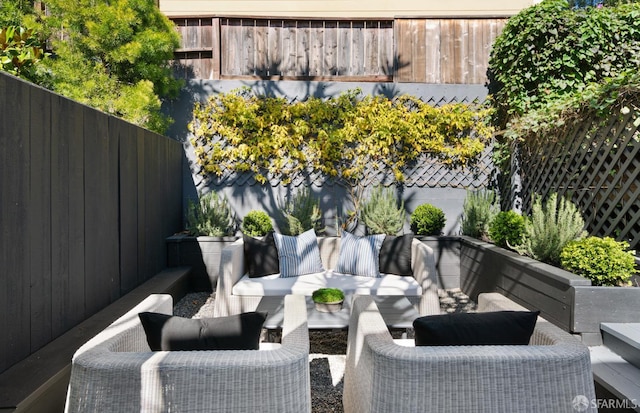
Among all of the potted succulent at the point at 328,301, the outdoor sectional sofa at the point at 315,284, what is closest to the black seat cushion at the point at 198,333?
the potted succulent at the point at 328,301

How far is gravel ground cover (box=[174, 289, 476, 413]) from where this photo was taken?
246 centimetres

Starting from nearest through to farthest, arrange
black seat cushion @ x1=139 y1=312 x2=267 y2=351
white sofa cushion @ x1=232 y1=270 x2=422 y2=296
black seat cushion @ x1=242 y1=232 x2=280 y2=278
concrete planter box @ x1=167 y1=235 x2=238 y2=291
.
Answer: black seat cushion @ x1=139 y1=312 x2=267 y2=351 → white sofa cushion @ x1=232 y1=270 x2=422 y2=296 → black seat cushion @ x1=242 y1=232 x2=280 y2=278 → concrete planter box @ x1=167 y1=235 x2=238 y2=291

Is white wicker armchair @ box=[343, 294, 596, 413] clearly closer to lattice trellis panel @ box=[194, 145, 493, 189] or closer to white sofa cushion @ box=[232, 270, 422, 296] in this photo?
white sofa cushion @ box=[232, 270, 422, 296]

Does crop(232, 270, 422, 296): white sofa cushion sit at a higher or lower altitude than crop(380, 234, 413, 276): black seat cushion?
lower

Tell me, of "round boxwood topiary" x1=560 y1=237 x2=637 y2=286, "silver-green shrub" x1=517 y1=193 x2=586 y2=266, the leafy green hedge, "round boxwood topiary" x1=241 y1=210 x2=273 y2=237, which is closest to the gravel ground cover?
"round boxwood topiary" x1=241 y1=210 x2=273 y2=237

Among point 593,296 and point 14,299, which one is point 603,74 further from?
point 14,299

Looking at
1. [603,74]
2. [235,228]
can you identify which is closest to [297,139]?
[235,228]

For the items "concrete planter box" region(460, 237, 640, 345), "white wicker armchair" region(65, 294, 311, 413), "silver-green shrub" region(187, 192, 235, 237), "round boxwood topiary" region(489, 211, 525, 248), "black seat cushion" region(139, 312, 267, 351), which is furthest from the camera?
"silver-green shrub" region(187, 192, 235, 237)

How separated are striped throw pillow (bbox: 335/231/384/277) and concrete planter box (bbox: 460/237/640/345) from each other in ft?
3.85

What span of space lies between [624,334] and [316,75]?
4.63 meters

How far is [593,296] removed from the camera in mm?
2848

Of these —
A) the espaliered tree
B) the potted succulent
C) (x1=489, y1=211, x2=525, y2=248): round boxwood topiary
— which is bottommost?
the potted succulent

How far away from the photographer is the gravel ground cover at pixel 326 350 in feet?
8.09

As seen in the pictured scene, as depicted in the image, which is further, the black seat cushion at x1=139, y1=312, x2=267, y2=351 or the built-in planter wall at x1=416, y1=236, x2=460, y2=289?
the built-in planter wall at x1=416, y1=236, x2=460, y2=289
